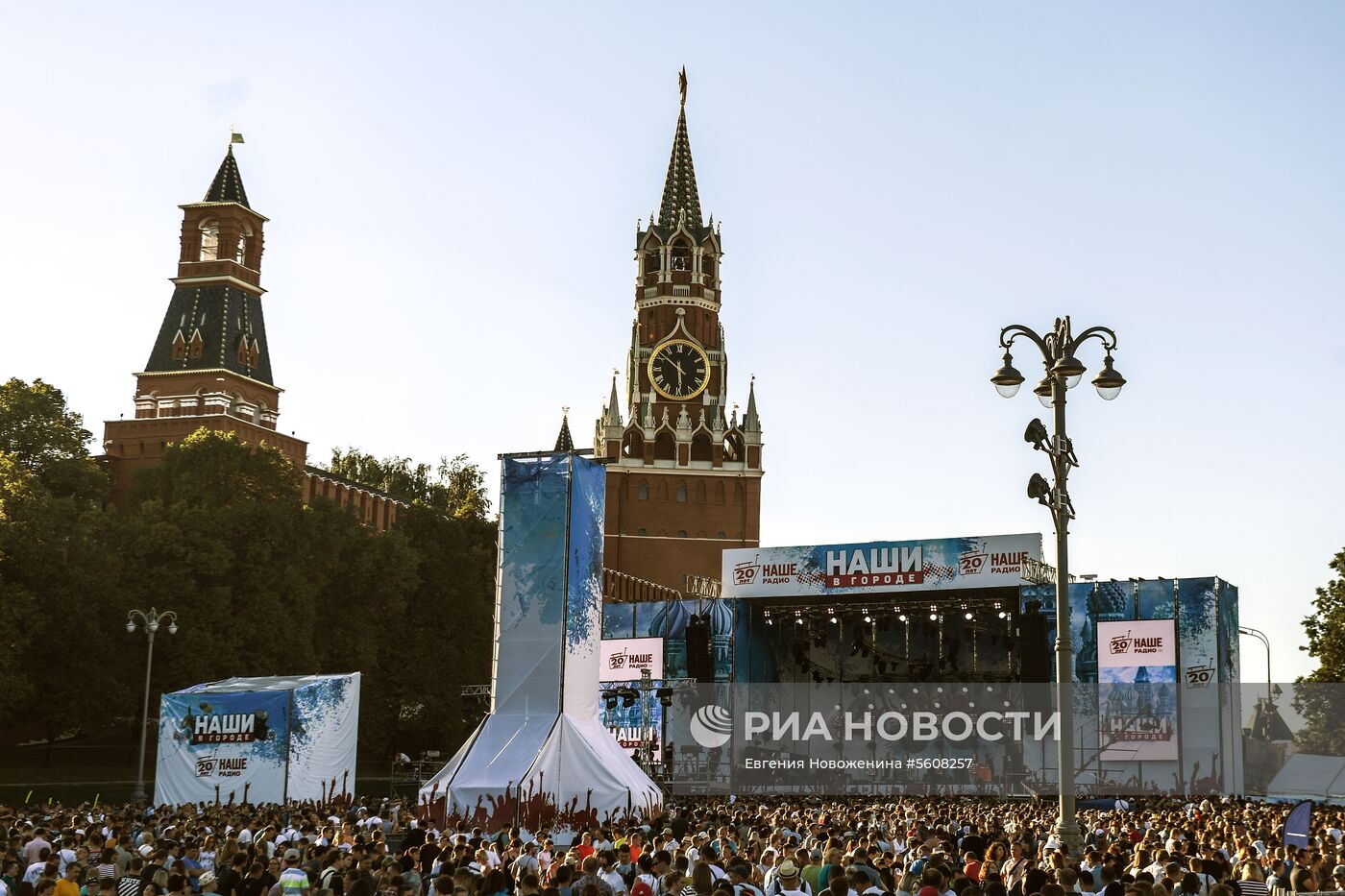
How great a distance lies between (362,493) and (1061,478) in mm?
63703

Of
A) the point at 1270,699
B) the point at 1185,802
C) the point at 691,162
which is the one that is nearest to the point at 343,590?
the point at 1185,802

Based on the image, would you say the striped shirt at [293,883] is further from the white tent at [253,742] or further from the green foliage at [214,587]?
the green foliage at [214,587]

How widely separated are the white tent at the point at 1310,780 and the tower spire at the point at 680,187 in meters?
57.7

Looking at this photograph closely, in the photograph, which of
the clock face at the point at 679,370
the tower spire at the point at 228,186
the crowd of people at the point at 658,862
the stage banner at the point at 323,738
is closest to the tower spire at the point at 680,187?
the clock face at the point at 679,370

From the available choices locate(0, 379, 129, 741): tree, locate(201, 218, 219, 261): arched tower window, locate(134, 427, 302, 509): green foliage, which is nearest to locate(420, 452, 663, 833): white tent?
locate(0, 379, 129, 741): tree

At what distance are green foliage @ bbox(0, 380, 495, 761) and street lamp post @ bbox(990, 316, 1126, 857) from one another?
33.8 m

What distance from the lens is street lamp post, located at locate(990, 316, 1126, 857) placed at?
16.2 meters

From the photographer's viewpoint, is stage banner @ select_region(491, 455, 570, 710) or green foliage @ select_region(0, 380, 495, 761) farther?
green foliage @ select_region(0, 380, 495, 761)

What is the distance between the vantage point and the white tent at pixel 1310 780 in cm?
3784

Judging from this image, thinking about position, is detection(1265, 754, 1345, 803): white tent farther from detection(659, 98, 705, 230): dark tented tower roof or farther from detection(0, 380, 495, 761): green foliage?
detection(659, 98, 705, 230): dark tented tower roof

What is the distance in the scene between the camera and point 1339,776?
37.9 metres

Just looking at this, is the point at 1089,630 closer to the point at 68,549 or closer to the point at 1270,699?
the point at 1270,699

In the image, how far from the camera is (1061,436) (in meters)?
16.9

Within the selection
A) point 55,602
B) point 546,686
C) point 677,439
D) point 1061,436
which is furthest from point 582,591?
point 677,439
